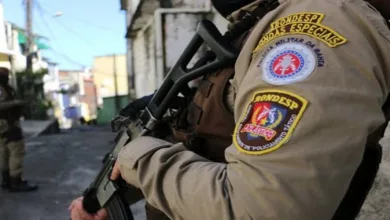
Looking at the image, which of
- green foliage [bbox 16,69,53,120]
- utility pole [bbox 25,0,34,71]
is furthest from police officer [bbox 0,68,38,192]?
utility pole [bbox 25,0,34,71]

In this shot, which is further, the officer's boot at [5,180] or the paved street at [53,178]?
the officer's boot at [5,180]

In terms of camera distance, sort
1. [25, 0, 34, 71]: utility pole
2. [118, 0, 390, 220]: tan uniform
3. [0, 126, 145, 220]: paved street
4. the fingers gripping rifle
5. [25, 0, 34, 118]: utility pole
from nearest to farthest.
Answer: [118, 0, 390, 220]: tan uniform, the fingers gripping rifle, [0, 126, 145, 220]: paved street, [25, 0, 34, 118]: utility pole, [25, 0, 34, 71]: utility pole

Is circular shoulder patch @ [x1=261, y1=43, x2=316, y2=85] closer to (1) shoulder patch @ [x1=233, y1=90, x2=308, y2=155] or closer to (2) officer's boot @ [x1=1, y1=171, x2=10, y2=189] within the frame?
(1) shoulder patch @ [x1=233, y1=90, x2=308, y2=155]

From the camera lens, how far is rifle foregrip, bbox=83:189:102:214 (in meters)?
1.25

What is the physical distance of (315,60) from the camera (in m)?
0.71

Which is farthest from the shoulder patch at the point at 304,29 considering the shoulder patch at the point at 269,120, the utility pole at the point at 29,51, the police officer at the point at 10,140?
the utility pole at the point at 29,51

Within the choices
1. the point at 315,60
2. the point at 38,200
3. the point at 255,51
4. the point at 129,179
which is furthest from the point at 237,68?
the point at 38,200

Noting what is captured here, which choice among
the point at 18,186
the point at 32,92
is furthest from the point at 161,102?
the point at 32,92

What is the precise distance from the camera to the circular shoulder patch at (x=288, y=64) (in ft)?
2.33

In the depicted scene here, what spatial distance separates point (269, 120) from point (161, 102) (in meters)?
0.43

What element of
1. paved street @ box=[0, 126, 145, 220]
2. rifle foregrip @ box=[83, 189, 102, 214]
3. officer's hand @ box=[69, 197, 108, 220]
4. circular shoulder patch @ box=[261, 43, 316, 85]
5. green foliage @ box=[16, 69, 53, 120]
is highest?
circular shoulder patch @ box=[261, 43, 316, 85]

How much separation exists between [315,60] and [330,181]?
18 cm

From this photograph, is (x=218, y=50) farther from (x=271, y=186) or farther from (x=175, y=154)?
(x=271, y=186)

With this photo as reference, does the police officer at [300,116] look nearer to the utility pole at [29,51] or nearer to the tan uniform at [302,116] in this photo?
the tan uniform at [302,116]
